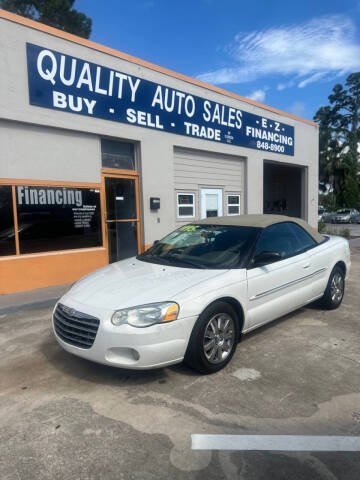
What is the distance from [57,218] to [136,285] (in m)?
4.31

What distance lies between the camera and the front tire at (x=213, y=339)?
10.4 feet

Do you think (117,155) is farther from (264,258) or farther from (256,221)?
(264,258)

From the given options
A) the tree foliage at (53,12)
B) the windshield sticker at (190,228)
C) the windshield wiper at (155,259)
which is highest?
the tree foliage at (53,12)

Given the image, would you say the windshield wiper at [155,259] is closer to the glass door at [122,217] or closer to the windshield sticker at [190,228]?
the windshield sticker at [190,228]

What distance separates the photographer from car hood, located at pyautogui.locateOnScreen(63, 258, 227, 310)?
316 cm

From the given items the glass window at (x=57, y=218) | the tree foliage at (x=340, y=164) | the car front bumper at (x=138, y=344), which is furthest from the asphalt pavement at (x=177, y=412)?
the tree foliage at (x=340, y=164)

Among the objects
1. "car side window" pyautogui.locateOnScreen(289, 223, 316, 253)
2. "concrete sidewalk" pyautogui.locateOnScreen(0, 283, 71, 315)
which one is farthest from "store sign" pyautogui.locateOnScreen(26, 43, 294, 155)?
"car side window" pyautogui.locateOnScreen(289, 223, 316, 253)

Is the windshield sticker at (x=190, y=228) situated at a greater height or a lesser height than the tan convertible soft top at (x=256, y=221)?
lesser

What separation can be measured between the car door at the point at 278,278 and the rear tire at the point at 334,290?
2.08ft

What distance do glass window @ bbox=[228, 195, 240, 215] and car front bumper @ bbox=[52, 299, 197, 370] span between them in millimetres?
8604

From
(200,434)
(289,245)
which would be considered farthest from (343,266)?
(200,434)

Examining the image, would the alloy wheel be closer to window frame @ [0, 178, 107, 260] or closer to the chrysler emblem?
the chrysler emblem

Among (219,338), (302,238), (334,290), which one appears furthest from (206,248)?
(334,290)

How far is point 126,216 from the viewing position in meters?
8.52
